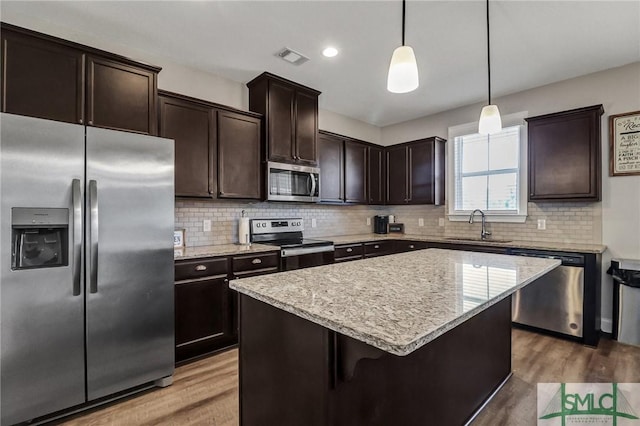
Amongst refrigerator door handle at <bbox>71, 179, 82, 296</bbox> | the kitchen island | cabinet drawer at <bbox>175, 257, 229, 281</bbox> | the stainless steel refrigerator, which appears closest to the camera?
the kitchen island

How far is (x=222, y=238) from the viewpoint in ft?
11.1

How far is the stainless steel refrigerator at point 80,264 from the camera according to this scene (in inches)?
67.4

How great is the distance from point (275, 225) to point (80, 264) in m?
2.11

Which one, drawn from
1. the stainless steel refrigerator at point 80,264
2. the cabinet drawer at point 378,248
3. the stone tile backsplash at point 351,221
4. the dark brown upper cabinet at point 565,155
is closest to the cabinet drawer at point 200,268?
the stainless steel refrigerator at point 80,264

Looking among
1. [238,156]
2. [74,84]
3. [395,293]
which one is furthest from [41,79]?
[395,293]

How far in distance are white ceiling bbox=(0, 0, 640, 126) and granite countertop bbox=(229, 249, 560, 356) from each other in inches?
71.2

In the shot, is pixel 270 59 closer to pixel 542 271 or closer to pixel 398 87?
pixel 398 87

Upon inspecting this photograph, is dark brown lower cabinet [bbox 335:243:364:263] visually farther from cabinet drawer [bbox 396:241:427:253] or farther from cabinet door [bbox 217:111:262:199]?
cabinet door [bbox 217:111:262:199]

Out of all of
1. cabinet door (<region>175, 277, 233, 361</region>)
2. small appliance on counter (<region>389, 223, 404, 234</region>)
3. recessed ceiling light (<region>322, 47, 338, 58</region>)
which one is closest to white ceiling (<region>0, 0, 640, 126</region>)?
recessed ceiling light (<region>322, 47, 338, 58</region>)

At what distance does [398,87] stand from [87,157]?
1.89 meters

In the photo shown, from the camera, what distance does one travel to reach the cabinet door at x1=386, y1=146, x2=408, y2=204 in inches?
183

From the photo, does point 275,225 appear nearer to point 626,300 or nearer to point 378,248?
point 378,248

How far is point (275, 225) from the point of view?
12.5 ft

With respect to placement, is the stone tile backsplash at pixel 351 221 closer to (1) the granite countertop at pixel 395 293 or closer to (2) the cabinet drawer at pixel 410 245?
(2) the cabinet drawer at pixel 410 245
